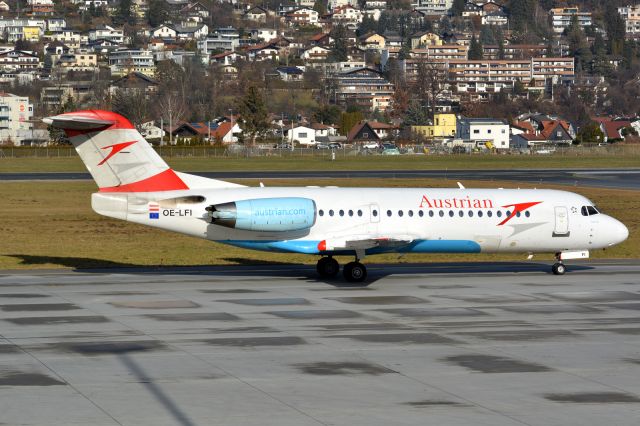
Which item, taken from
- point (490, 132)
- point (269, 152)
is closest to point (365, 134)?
point (490, 132)

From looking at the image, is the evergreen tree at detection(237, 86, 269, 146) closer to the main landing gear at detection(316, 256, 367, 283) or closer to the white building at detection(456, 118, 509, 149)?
the white building at detection(456, 118, 509, 149)

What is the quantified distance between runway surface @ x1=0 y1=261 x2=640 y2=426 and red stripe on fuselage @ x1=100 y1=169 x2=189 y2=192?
9.67 feet

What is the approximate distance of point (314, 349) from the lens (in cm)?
2461

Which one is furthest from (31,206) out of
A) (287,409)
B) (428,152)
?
(428,152)

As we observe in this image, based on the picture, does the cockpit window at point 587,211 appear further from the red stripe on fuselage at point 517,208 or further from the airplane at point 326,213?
the red stripe on fuselage at point 517,208

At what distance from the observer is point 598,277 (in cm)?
3722

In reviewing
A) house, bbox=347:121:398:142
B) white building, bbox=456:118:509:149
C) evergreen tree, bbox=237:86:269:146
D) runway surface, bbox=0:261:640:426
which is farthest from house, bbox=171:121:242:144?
runway surface, bbox=0:261:640:426

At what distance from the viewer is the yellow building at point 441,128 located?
614 ft

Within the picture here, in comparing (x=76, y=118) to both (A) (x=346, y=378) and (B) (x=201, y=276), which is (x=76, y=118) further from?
(A) (x=346, y=378)

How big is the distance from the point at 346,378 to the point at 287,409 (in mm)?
2565

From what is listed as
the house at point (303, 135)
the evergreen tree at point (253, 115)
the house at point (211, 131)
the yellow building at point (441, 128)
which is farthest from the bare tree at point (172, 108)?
the yellow building at point (441, 128)

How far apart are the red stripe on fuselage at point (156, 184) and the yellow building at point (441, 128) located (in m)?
153

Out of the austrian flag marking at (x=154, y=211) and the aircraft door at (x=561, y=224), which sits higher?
the austrian flag marking at (x=154, y=211)

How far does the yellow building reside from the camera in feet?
614
